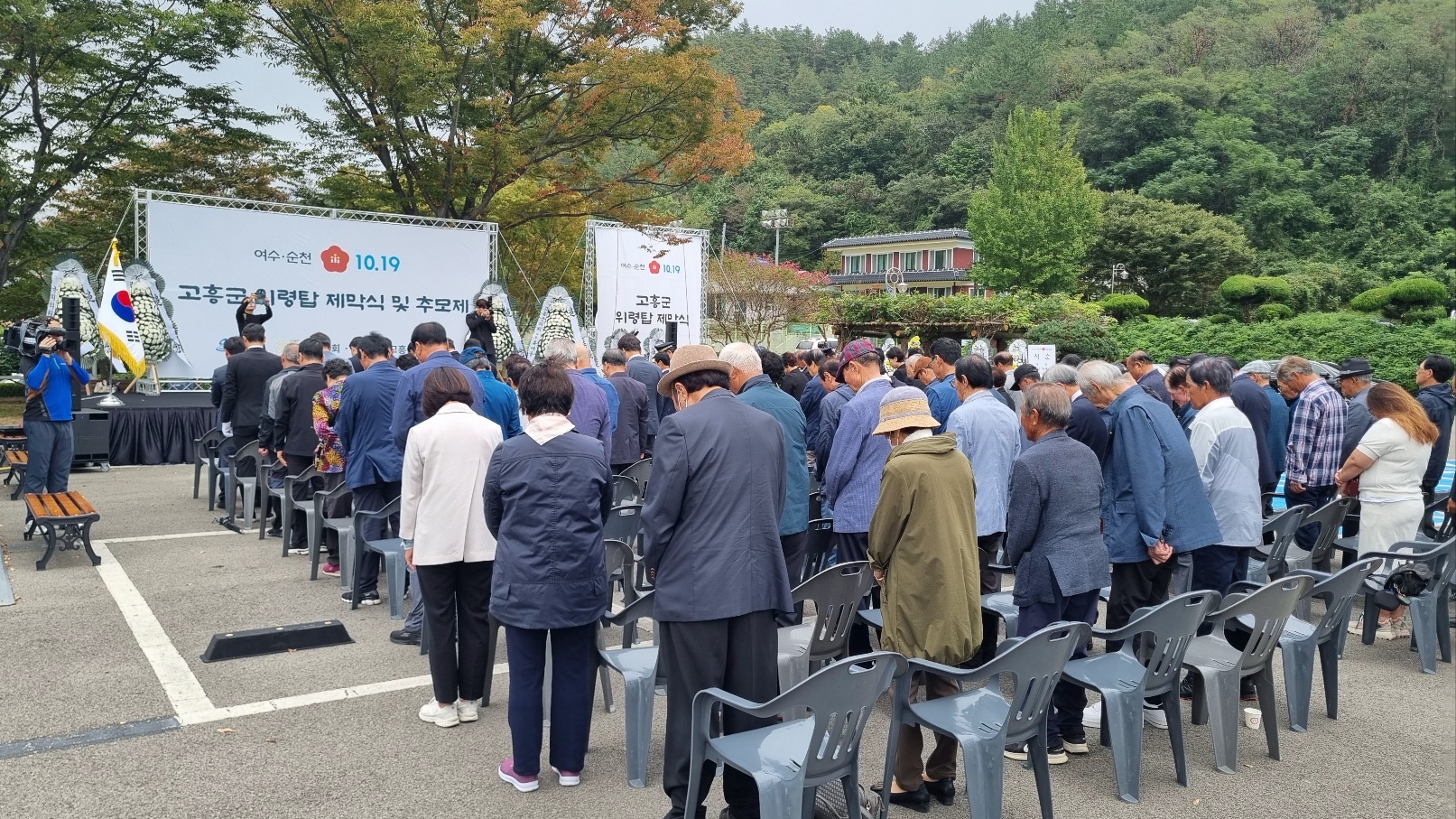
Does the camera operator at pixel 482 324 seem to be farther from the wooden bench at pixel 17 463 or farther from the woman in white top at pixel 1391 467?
the woman in white top at pixel 1391 467

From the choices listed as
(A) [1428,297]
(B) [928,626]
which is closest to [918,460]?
(B) [928,626]

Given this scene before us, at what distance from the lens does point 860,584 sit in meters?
4.11

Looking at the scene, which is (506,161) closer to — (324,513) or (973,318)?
(324,513)

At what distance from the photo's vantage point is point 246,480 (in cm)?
821

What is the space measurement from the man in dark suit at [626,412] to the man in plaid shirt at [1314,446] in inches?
189

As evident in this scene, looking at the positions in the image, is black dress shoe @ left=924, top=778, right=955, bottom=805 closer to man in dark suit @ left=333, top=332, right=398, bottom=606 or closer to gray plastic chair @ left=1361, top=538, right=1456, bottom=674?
gray plastic chair @ left=1361, top=538, right=1456, bottom=674

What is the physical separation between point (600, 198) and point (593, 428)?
11.0 meters

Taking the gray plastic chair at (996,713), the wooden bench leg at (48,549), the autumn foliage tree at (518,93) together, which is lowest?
the wooden bench leg at (48,549)

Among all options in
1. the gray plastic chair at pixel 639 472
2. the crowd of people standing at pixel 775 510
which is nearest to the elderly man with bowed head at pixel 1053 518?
the crowd of people standing at pixel 775 510

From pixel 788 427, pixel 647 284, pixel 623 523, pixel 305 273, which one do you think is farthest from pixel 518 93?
pixel 788 427

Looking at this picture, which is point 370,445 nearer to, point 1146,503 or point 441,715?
point 441,715

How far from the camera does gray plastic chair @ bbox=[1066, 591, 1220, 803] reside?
3623 mm

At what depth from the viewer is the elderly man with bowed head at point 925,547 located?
327 cm

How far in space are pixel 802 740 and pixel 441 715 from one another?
6.21ft
